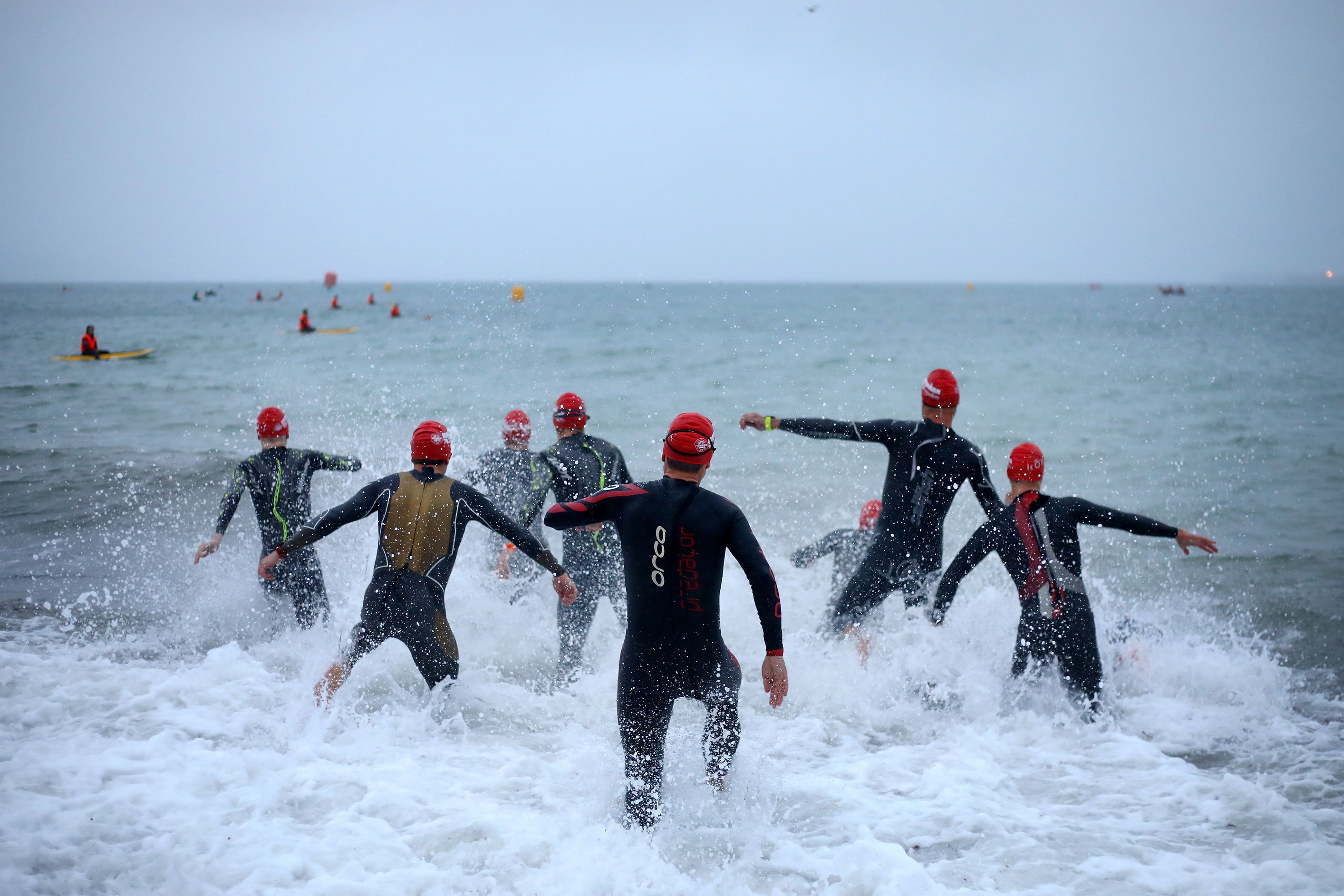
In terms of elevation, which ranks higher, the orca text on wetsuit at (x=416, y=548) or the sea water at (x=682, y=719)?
the orca text on wetsuit at (x=416, y=548)

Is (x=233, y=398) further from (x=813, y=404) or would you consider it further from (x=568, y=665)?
(x=568, y=665)

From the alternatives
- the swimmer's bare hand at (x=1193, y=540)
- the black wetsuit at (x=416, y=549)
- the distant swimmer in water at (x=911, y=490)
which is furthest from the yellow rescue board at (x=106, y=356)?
the swimmer's bare hand at (x=1193, y=540)

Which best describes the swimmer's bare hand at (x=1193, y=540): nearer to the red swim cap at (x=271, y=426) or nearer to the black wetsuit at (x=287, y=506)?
the black wetsuit at (x=287, y=506)

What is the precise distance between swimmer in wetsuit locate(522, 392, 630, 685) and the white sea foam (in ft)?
1.42

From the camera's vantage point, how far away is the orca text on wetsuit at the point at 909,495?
6.24 meters

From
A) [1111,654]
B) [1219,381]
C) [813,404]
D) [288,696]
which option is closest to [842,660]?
[1111,654]

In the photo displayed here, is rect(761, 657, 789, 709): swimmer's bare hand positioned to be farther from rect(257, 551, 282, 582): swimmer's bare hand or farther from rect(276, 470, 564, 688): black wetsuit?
rect(257, 551, 282, 582): swimmer's bare hand

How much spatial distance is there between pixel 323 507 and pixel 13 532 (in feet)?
11.0

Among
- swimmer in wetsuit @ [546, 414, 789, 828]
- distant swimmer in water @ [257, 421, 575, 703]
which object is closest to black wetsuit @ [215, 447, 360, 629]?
distant swimmer in water @ [257, 421, 575, 703]

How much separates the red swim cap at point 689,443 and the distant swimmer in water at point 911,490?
82.1 inches

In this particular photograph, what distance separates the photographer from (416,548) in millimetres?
5250

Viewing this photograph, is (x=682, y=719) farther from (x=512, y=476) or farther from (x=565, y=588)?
(x=512, y=476)

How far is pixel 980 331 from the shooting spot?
52125 millimetres

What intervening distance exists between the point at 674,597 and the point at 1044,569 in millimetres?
2911
